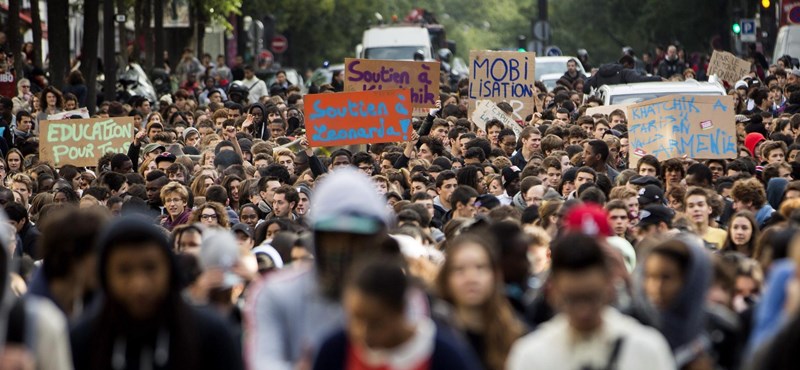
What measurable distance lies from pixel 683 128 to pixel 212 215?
21.3 feet

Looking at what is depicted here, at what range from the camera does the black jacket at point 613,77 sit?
29.8 metres

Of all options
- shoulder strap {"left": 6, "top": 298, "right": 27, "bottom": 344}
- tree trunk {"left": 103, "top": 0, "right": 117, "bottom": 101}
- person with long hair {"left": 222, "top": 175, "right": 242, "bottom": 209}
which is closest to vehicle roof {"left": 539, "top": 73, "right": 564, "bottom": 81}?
tree trunk {"left": 103, "top": 0, "right": 117, "bottom": 101}

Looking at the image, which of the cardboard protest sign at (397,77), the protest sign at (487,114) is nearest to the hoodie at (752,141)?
the protest sign at (487,114)

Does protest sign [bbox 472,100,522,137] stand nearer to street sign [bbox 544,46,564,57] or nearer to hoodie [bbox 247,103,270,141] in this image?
hoodie [bbox 247,103,270,141]

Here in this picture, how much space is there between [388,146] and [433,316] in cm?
1371

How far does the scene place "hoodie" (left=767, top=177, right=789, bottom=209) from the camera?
548 inches

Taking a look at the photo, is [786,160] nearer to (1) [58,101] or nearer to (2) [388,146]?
(2) [388,146]

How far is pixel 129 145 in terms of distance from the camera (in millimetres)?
19359

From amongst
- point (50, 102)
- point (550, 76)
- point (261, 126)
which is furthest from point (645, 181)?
point (550, 76)

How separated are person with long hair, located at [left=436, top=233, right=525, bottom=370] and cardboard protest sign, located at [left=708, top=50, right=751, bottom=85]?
2448 centimetres

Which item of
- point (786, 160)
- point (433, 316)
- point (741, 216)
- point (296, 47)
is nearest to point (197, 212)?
point (741, 216)

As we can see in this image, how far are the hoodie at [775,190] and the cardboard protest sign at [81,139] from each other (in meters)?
7.46

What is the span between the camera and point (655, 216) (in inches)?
432

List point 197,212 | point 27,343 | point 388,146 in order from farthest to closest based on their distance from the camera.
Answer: point 388,146 < point 197,212 < point 27,343
